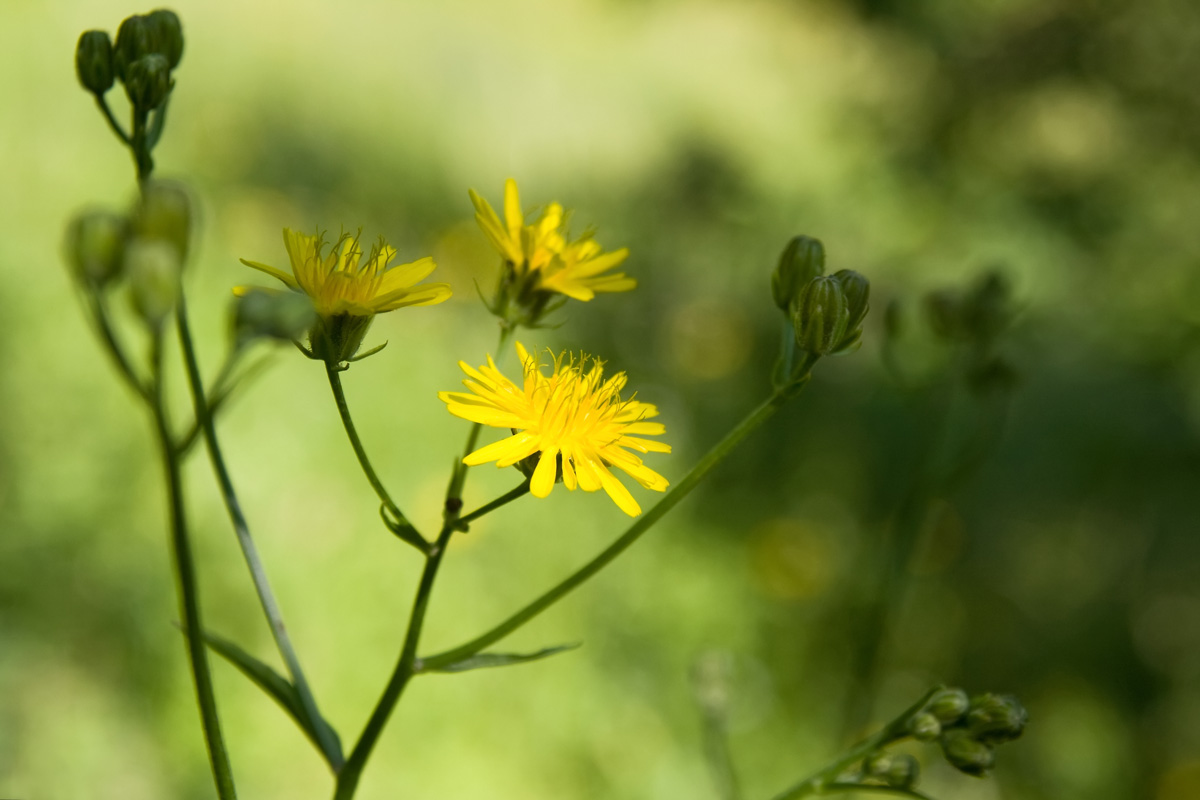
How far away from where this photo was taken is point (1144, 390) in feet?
13.1

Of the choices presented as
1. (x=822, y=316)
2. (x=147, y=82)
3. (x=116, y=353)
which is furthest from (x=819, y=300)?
(x=147, y=82)

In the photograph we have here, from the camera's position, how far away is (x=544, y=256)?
1.47 m

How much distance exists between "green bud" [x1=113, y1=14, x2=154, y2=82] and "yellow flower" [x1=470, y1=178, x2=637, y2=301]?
0.52m

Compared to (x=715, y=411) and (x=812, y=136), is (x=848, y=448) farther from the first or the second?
(x=812, y=136)

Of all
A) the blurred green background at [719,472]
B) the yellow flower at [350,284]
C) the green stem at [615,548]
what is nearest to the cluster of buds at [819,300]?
the green stem at [615,548]

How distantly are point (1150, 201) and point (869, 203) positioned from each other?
4.31 ft

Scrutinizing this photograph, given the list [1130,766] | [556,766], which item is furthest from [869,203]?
[556,766]

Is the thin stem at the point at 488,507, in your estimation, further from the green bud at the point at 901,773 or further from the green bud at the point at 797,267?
the green bud at the point at 901,773

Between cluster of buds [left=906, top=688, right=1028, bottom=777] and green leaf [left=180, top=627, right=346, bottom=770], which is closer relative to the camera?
green leaf [left=180, top=627, right=346, bottom=770]

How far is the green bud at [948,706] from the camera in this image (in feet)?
4.65

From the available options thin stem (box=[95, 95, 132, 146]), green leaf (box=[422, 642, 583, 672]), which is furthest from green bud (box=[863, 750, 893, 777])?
thin stem (box=[95, 95, 132, 146])

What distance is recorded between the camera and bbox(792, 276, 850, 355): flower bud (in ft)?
4.08

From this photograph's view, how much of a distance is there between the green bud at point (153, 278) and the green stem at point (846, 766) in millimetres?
960

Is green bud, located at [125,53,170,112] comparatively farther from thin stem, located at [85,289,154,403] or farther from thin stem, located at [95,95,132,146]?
thin stem, located at [85,289,154,403]
